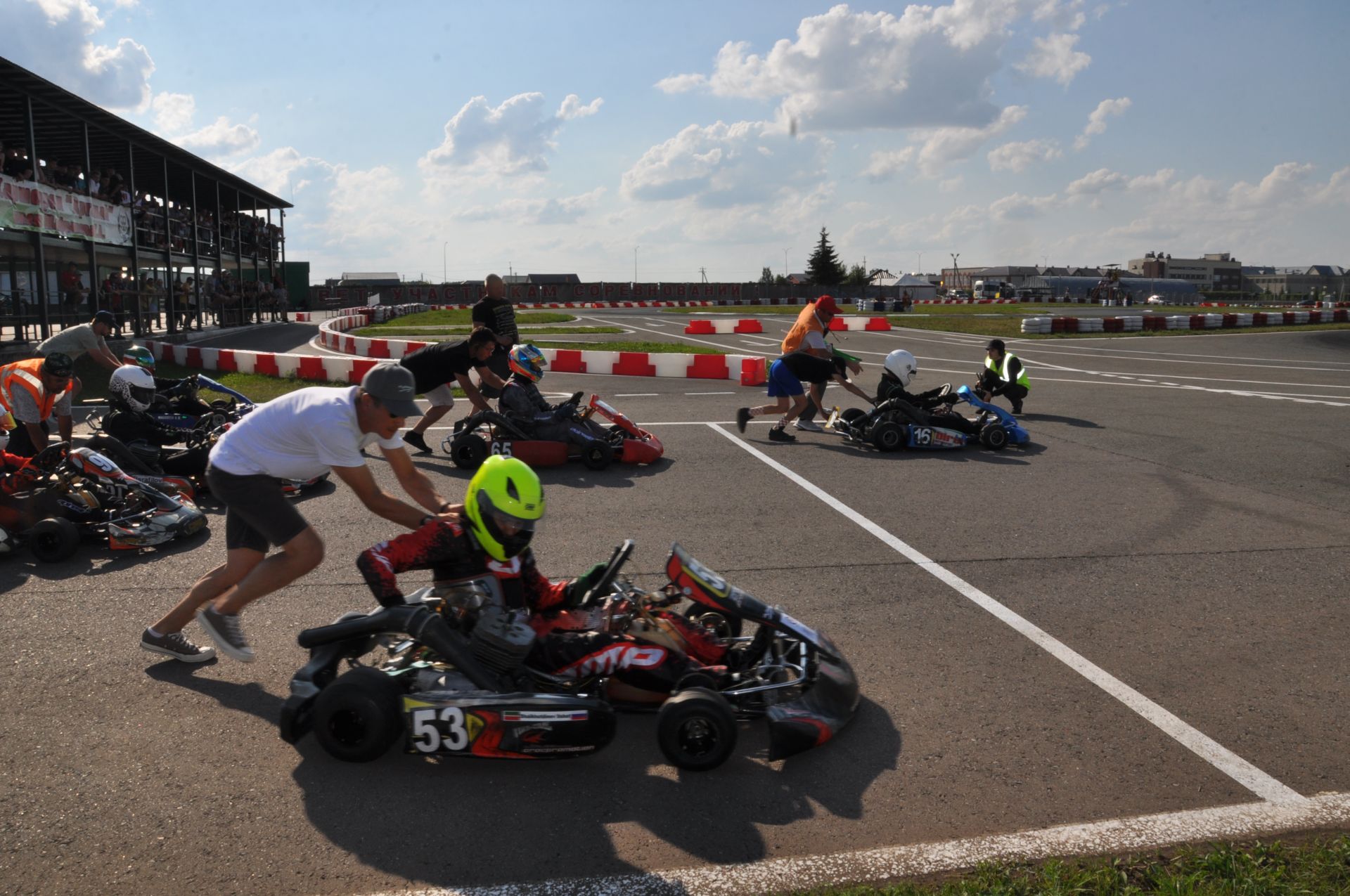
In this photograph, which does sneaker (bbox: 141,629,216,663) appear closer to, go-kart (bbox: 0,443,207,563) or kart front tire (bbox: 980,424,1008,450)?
go-kart (bbox: 0,443,207,563)

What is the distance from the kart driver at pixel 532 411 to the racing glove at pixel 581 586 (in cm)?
526

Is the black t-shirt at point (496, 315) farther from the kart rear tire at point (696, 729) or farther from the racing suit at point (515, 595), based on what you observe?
the kart rear tire at point (696, 729)

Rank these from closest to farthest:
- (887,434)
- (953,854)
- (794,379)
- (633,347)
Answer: (953,854), (887,434), (794,379), (633,347)

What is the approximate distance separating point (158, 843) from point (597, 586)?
6.88 ft

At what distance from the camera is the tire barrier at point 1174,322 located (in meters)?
33.8

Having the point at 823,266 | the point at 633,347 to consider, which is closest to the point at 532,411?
the point at 633,347

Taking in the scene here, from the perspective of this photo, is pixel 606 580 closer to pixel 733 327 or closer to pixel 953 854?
pixel 953 854

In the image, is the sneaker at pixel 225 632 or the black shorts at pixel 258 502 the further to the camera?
the sneaker at pixel 225 632

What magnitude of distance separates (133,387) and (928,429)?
8.39 metres

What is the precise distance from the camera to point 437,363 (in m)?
9.76

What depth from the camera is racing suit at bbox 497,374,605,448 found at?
998 cm

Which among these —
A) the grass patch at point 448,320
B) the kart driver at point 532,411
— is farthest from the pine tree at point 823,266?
the kart driver at point 532,411

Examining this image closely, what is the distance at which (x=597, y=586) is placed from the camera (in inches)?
183

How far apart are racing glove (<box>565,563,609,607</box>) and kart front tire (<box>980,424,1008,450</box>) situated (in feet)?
25.0
